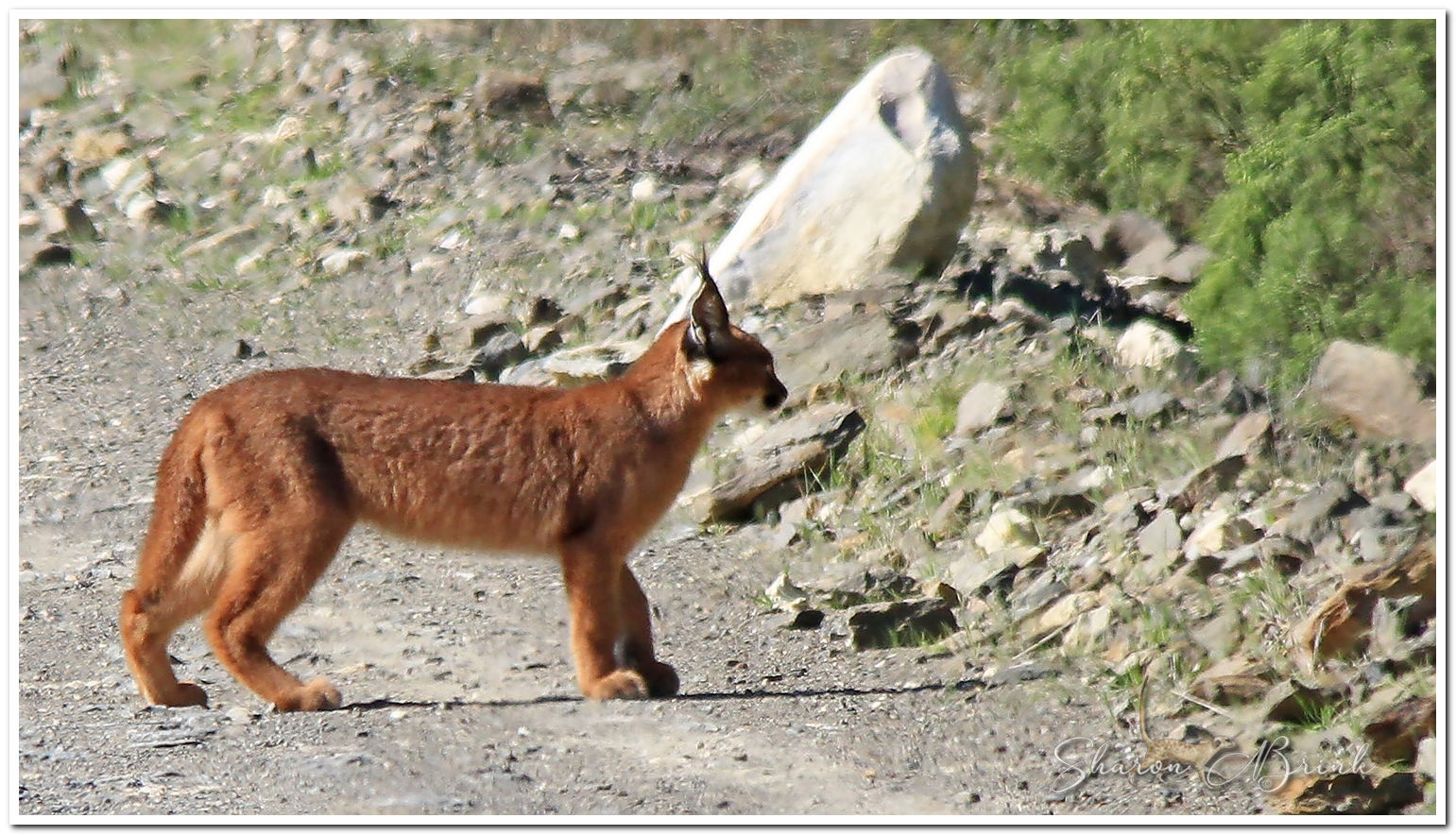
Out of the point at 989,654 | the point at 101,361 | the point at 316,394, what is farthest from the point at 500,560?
the point at 101,361

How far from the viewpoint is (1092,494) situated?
8.50m

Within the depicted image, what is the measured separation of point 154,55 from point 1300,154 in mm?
10469

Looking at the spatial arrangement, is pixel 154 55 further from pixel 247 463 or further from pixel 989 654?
pixel 989 654

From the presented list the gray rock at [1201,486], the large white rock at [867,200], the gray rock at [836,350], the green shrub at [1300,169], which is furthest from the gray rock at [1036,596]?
the large white rock at [867,200]

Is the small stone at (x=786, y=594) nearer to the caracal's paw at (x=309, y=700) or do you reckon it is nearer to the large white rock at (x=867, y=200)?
the caracal's paw at (x=309, y=700)

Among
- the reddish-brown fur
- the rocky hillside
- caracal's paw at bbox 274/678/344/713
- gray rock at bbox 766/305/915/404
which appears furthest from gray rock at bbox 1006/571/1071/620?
caracal's paw at bbox 274/678/344/713

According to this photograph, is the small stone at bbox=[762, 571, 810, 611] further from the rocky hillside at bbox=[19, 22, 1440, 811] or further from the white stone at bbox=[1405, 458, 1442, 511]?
the white stone at bbox=[1405, 458, 1442, 511]

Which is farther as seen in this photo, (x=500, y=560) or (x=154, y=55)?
(x=154, y=55)

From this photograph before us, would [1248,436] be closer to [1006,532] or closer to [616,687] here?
[1006,532]

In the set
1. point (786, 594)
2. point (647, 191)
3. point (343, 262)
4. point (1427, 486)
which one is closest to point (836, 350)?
point (786, 594)

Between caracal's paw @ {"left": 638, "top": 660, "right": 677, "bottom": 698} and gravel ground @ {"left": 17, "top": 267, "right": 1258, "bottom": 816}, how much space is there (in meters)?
0.08

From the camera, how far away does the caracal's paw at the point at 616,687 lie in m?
7.18

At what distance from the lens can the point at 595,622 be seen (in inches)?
282

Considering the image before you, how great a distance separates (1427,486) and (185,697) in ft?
16.5
